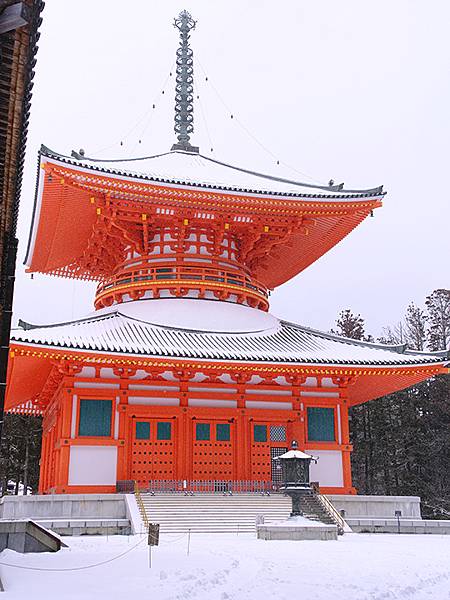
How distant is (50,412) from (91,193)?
32.6 feet

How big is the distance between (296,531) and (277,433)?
714 centimetres

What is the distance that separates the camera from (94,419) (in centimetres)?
2345

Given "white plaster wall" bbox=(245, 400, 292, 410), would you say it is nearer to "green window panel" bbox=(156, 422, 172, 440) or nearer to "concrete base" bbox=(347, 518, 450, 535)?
"green window panel" bbox=(156, 422, 172, 440)

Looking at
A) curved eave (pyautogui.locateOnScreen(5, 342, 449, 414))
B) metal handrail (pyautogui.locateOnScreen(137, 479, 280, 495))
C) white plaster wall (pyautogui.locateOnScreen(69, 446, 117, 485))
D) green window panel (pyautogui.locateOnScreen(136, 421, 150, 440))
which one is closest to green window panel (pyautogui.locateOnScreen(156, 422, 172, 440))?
green window panel (pyautogui.locateOnScreen(136, 421, 150, 440))

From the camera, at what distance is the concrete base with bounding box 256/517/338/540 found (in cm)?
1811

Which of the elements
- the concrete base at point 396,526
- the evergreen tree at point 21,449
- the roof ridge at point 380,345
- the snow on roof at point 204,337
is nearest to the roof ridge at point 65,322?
the snow on roof at point 204,337

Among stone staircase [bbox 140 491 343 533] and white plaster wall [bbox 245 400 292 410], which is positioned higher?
white plaster wall [bbox 245 400 292 410]

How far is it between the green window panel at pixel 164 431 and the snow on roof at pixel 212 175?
8879 mm

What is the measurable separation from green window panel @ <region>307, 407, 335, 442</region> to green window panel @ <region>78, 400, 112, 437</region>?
744 cm

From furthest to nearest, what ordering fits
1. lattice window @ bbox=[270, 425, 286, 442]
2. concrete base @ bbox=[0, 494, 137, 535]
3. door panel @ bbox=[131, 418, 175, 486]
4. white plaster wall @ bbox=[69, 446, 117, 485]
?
1. lattice window @ bbox=[270, 425, 286, 442]
2. door panel @ bbox=[131, 418, 175, 486]
3. white plaster wall @ bbox=[69, 446, 117, 485]
4. concrete base @ bbox=[0, 494, 137, 535]

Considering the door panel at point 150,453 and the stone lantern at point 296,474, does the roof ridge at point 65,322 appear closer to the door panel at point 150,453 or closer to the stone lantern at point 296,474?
the door panel at point 150,453

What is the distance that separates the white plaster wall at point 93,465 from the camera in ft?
75.0

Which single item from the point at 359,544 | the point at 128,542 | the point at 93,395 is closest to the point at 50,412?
the point at 93,395

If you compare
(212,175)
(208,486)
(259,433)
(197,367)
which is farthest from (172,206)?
(208,486)
